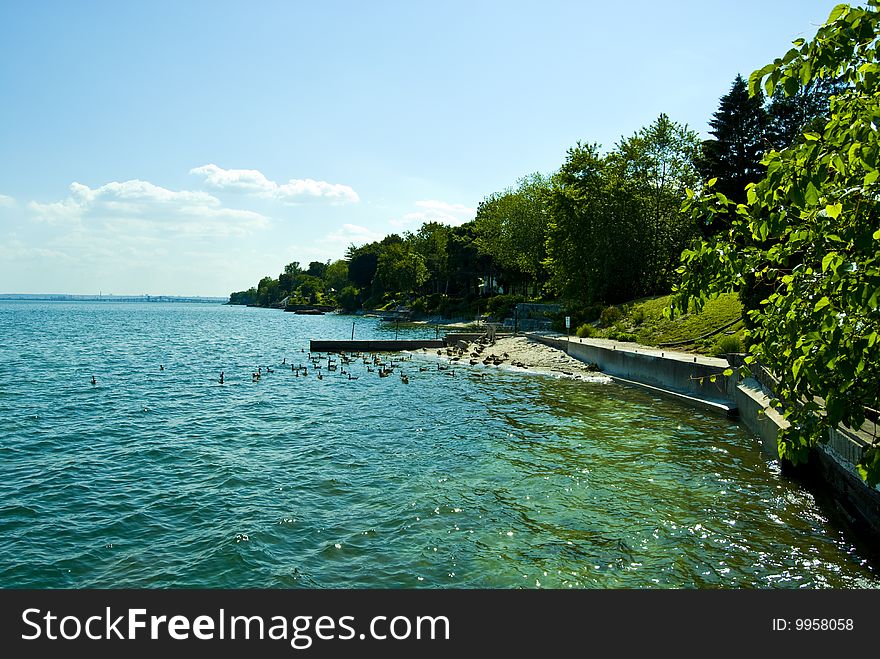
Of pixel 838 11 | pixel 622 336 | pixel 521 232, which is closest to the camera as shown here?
pixel 838 11

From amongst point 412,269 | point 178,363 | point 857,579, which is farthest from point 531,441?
point 412,269

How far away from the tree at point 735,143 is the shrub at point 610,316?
33.8 feet

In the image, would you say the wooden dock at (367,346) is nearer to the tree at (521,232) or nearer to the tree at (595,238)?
the tree at (595,238)

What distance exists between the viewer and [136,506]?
14859 millimetres

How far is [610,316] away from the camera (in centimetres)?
5147

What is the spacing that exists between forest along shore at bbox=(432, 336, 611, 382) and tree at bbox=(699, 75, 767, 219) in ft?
54.6

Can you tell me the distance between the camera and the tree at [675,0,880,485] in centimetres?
524

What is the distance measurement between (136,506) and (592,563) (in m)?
11.2

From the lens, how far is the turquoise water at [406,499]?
11.1m

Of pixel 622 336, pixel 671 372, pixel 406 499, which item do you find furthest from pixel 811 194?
pixel 622 336

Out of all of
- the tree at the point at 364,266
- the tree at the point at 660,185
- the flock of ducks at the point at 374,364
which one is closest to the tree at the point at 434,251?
the tree at the point at 364,266

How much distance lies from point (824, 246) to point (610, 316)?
152 feet

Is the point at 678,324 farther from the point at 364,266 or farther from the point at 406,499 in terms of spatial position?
the point at 364,266
